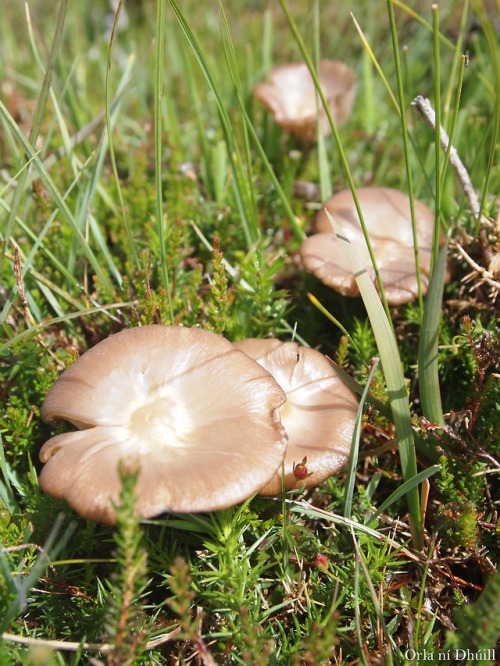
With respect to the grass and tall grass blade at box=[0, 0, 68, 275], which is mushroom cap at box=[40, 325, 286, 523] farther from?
tall grass blade at box=[0, 0, 68, 275]

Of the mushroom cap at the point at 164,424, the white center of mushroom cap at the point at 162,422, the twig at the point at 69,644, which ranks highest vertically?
the mushroom cap at the point at 164,424

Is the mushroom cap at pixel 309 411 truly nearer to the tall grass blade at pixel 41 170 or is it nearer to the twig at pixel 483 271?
the twig at pixel 483 271

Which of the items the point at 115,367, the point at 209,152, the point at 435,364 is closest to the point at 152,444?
the point at 115,367

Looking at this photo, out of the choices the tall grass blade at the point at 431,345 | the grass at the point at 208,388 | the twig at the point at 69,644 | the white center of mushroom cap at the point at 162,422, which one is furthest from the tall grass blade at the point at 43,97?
the tall grass blade at the point at 431,345

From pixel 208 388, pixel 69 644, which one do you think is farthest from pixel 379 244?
pixel 69 644

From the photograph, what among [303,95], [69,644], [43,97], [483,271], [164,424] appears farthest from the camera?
[303,95]

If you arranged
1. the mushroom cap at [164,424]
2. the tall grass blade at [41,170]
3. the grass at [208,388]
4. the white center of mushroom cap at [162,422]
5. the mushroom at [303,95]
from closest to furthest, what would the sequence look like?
1. the mushroom cap at [164,424]
2. the grass at [208,388]
3. the white center of mushroom cap at [162,422]
4. the tall grass blade at [41,170]
5. the mushroom at [303,95]

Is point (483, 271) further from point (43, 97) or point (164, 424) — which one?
point (43, 97)
